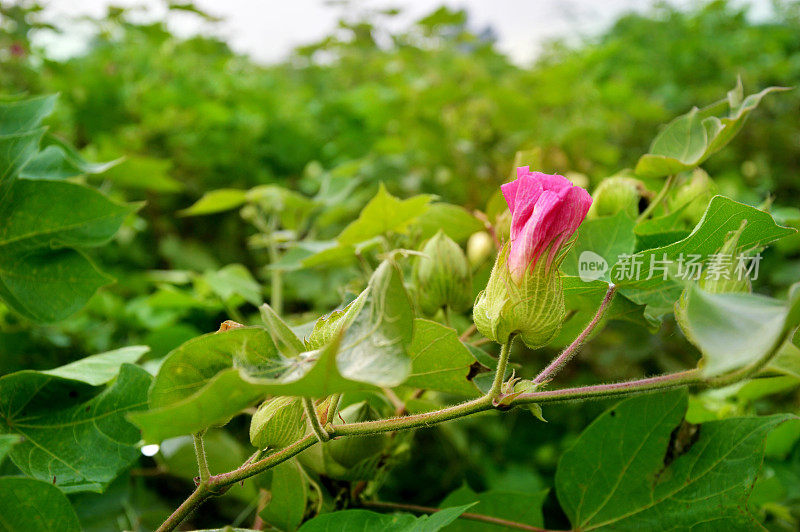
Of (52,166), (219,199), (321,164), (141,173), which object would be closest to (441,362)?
(52,166)

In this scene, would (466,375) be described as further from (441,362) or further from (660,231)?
(660,231)

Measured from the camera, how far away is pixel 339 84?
2.17 metres

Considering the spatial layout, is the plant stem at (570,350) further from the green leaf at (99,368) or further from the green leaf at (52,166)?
the green leaf at (52,166)

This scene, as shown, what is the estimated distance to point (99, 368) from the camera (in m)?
0.47

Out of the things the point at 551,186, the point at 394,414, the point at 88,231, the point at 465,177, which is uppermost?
the point at 551,186

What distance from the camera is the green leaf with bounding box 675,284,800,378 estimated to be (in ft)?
0.75

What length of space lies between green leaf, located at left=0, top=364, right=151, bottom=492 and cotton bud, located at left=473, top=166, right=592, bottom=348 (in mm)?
268

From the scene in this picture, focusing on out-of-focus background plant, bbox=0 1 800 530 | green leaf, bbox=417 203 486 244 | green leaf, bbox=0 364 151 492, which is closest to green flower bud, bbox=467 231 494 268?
out-of-focus background plant, bbox=0 1 800 530

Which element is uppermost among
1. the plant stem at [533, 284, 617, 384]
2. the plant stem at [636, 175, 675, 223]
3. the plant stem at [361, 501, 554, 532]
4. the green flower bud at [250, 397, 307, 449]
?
the plant stem at [636, 175, 675, 223]

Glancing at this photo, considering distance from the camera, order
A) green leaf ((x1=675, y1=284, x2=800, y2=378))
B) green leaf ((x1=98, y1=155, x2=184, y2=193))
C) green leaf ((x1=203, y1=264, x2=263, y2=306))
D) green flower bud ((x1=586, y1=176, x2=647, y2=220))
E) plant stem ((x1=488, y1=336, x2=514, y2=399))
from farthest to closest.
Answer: green leaf ((x1=98, y1=155, x2=184, y2=193)) < green leaf ((x1=203, y1=264, x2=263, y2=306)) < green flower bud ((x1=586, y1=176, x2=647, y2=220)) < plant stem ((x1=488, y1=336, x2=514, y2=399)) < green leaf ((x1=675, y1=284, x2=800, y2=378))

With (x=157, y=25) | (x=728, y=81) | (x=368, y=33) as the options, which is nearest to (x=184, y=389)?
(x=157, y=25)

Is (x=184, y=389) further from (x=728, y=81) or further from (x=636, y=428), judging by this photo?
(x=728, y=81)

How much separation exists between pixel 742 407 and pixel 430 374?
1.52ft

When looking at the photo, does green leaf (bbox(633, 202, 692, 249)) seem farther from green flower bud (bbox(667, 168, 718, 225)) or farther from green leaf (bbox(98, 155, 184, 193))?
green leaf (bbox(98, 155, 184, 193))
